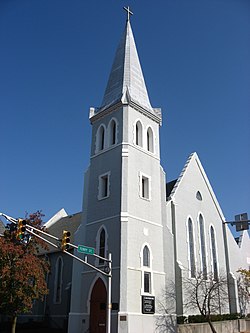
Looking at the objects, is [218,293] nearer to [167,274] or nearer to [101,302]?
[167,274]

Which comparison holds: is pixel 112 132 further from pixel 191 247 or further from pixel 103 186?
pixel 191 247

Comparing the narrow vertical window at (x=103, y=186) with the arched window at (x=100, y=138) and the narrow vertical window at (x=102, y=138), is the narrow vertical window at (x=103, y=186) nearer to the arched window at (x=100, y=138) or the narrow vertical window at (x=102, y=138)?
the arched window at (x=100, y=138)

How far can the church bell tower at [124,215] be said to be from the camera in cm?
2397

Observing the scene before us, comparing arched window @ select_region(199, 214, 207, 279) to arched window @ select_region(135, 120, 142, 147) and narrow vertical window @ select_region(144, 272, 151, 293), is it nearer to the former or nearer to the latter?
narrow vertical window @ select_region(144, 272, 151, 293)

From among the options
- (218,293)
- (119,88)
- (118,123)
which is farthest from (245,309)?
(119,88)

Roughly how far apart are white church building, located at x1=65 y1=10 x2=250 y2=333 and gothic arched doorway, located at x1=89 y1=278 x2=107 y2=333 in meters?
0.06

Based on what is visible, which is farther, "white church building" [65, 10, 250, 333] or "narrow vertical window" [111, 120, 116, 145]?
"narrow vertical window" [111, 120, 116, 145]

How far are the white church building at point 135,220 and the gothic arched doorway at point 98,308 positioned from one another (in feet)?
0.20

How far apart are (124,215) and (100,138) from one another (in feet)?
27.4

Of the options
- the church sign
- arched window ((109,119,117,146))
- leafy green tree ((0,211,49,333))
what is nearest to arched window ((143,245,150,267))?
the church sign

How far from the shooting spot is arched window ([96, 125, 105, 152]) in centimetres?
3050

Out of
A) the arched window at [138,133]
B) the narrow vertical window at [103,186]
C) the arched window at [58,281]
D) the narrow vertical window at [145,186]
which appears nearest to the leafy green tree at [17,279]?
the narrow vertical window at [103,186]

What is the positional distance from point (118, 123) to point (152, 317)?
576 inches

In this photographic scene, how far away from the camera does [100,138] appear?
30953mm
